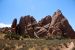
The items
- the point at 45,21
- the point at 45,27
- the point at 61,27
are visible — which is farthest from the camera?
the point at 45,21

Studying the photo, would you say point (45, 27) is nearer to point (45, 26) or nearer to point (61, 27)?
point (45, 26)

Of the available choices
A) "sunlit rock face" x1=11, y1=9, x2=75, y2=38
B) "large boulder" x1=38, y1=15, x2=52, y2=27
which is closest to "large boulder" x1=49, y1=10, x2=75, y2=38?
"sunlit rock face" x1=11, y1=9, x2=75, y2=38

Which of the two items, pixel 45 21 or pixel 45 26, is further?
pixel 45 21

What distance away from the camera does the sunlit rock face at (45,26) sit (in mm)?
95125

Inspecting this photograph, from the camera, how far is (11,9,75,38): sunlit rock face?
95.1 metres

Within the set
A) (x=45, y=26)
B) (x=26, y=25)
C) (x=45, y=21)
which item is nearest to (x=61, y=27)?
(x=45, y=26)

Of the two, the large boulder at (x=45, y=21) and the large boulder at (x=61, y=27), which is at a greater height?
the large boulder at (x=45, y=21)

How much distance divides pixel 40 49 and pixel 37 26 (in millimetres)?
78646

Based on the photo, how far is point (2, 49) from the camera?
71.0ft

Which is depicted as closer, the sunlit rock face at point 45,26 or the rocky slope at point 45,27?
the rocky slope at point 45,27

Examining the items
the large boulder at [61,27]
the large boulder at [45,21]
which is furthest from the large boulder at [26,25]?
the large boulder at [61,27]

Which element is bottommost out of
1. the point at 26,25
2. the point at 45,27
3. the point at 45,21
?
the point at 45,27

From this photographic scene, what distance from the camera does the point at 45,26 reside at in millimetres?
99750

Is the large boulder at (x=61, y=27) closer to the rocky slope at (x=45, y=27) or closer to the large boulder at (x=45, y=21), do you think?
the rocky slope at (x=45, y=27)
